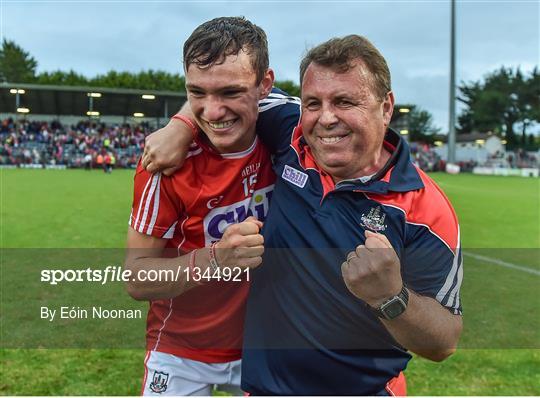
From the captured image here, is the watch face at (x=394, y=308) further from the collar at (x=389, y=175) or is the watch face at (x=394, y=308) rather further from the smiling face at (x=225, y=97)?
the smiling face at (x=225, y=97)

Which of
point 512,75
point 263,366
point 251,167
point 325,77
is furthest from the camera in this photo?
point 512,75

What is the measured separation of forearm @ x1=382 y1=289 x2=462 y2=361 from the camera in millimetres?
1997

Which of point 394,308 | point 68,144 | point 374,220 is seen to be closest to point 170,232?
point 374,220

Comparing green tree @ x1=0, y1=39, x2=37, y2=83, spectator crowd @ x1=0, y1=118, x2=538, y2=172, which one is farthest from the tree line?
spectator crowd @ x1=0, y1=118, x2=538, y2=172

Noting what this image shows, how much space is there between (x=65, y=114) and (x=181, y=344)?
4616cm

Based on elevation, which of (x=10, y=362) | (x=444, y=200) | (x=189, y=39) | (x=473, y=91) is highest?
(x=473, y=91)

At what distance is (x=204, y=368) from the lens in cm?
274

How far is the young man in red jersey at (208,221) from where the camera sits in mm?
2303

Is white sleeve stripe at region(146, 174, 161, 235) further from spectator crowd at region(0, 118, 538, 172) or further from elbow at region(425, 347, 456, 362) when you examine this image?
spectator crowd at region(0, 118, 538, 172)

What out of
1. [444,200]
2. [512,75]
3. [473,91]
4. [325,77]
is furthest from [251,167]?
[473,91]

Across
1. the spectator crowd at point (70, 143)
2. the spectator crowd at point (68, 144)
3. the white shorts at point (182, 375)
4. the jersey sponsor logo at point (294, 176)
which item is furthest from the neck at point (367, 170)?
the spectator crowd at point (68, 144)

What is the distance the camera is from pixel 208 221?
2525mm

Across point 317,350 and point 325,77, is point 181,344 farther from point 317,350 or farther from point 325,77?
point 325,77

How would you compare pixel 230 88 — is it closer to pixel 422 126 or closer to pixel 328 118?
pixel 328 118
